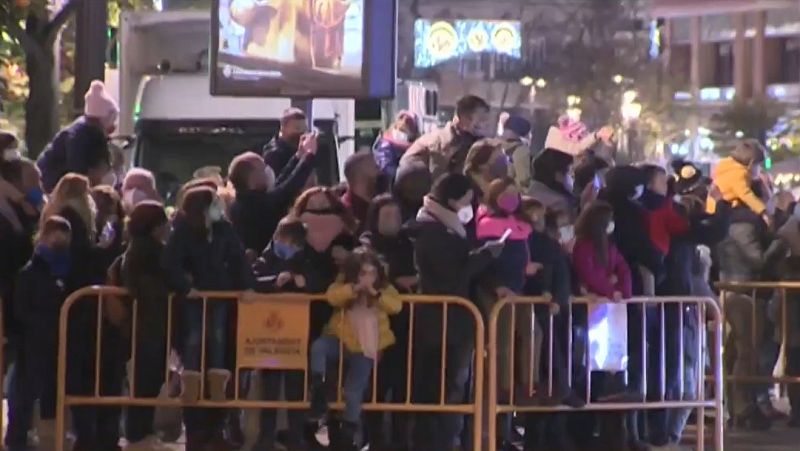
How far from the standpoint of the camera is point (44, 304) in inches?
429

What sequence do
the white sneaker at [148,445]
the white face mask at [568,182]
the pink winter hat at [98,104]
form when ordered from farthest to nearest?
1. the pink winter hat at [98,104]
2. the white face mask at [568,182]
3. the white sneaker at [148,445]

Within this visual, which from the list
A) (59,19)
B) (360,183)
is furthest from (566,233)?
(59,19)

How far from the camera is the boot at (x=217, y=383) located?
35.1ft

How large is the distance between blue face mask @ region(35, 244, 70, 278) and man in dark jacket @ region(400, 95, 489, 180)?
268cm

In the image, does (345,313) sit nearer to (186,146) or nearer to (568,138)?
(568,138)

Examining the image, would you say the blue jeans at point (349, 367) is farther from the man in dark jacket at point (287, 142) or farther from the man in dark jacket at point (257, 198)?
the man in dark jacket at point (287, 142)

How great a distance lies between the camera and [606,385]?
37.2 feet

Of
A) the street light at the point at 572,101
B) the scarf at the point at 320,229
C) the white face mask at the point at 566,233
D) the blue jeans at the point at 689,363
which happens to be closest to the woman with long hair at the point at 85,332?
the scarf at the point at 320,229

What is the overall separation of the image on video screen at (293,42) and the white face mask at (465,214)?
2465 mm

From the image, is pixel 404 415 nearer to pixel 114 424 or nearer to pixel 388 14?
pixel 114 424

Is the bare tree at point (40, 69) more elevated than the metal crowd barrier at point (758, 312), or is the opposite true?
the bare tree at point (40, 69)

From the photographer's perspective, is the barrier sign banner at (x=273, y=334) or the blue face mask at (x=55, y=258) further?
the blue face mask at (x=55, y=258)

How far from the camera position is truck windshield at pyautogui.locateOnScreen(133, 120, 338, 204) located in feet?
52.4

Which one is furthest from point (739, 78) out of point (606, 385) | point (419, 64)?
point (606, 385)
